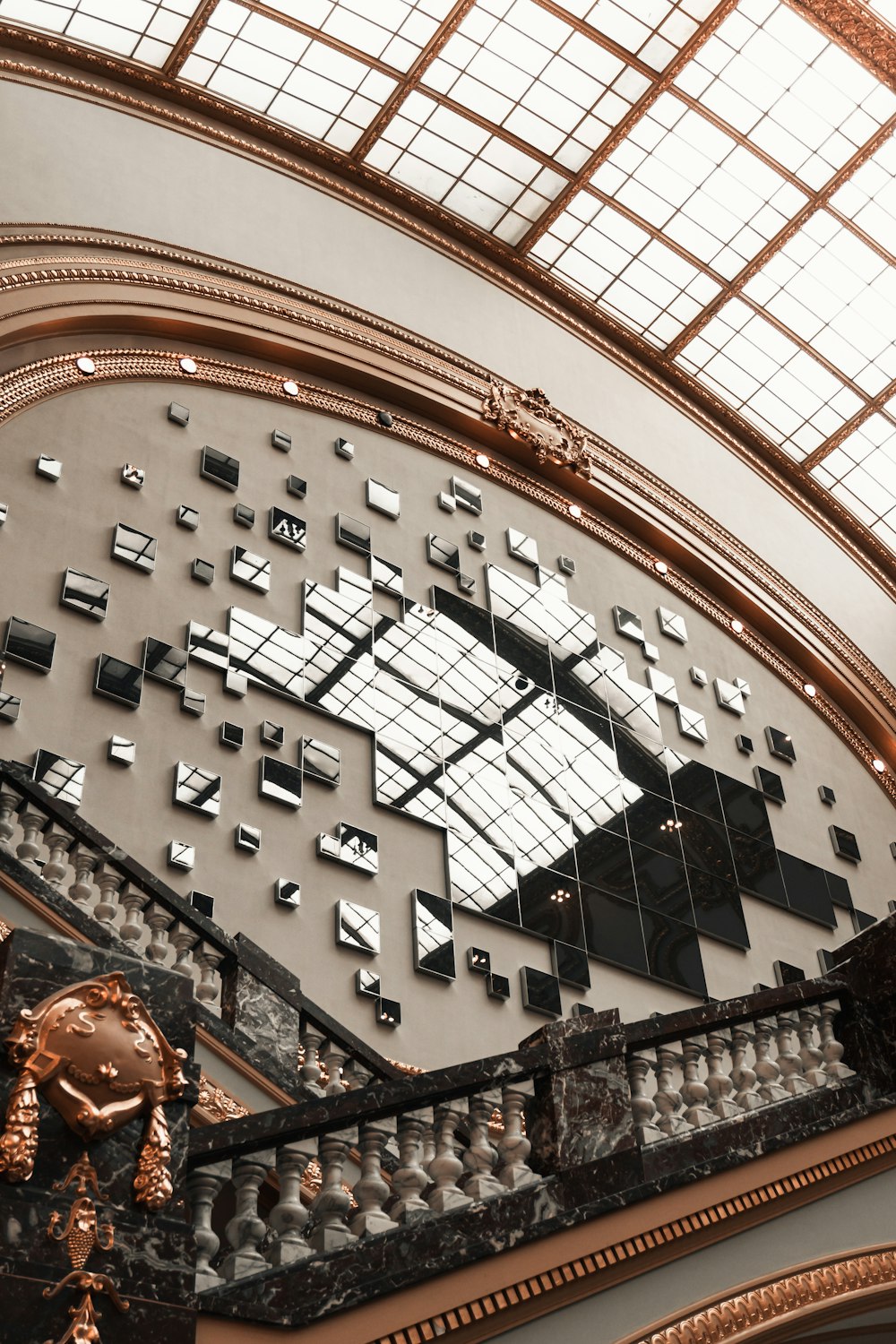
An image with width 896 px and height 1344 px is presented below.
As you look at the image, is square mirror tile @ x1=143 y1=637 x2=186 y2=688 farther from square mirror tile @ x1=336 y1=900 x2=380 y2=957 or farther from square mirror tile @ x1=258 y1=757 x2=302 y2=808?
square mirror tile @ x1=336 y1=900 x2=380 y2=957

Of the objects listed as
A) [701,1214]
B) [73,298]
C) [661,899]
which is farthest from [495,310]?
[701,1214]

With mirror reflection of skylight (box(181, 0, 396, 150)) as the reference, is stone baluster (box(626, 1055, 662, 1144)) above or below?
below

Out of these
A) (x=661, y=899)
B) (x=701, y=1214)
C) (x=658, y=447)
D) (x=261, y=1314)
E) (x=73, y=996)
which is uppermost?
(x=658, y=447)

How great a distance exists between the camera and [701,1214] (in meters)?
6.84

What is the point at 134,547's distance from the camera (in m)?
14.5

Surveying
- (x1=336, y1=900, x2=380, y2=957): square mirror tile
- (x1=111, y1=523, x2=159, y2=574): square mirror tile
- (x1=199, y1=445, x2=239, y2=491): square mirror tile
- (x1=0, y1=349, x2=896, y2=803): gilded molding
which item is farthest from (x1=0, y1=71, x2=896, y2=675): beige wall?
(x1=336, y1=900, x2=380, y2=957): square mirror tile

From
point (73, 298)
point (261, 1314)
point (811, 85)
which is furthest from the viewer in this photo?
point (811, 85)

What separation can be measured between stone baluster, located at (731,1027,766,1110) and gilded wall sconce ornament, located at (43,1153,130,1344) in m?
3.70

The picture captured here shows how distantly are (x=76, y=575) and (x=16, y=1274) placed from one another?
9.55 meters

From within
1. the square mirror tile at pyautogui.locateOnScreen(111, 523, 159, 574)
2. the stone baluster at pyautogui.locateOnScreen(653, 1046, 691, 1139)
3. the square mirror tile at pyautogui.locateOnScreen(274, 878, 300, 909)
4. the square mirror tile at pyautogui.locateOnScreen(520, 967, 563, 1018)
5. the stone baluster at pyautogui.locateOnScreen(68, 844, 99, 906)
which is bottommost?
the stone baluster at pyautogui.locateOnScreen(653, 1046, 691, 1139)

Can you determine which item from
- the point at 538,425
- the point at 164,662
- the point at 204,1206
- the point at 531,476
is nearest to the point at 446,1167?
the point at 204,1206

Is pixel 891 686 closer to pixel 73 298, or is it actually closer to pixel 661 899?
pixel 661 899

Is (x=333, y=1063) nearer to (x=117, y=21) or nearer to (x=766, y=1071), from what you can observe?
(x=766, y=1071)

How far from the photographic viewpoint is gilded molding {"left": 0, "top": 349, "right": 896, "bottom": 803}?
15258 millimetres
